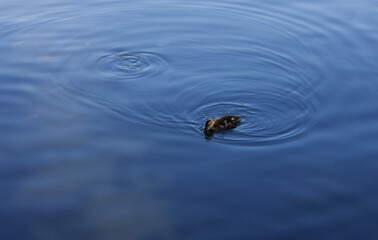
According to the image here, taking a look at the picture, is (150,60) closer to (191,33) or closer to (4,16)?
(191,33)

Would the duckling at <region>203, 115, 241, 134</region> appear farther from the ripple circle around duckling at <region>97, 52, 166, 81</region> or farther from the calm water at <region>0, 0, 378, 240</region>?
the ripple circle around duckling at <region>97, 52, 166, 81</region>

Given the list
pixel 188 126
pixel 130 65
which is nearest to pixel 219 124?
pixel 188 126

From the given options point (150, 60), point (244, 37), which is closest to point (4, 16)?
point (150, 60)

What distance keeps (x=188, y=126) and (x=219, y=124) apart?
0.65 metres

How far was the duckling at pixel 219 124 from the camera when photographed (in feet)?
27.7

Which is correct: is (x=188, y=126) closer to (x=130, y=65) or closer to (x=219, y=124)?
(x=219, y=124)

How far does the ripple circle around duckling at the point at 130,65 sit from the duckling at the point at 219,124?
266 centimetres

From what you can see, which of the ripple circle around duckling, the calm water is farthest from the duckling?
the ripple circle around duckling

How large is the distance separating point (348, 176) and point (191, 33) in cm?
658

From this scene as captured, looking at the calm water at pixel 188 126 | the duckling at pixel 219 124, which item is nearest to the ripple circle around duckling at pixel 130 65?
the calm water at pixel 188 126

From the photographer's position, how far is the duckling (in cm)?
845

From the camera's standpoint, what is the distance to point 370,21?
1333cm

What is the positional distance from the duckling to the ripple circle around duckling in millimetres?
2656

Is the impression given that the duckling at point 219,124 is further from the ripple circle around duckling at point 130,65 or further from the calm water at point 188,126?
the ripple circle around duckling at point 130,65
